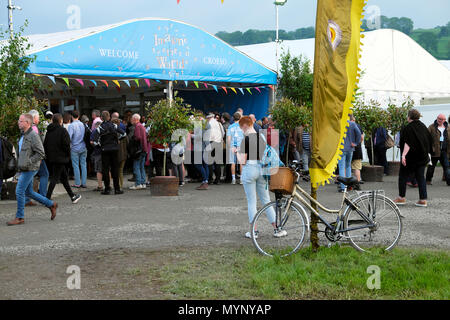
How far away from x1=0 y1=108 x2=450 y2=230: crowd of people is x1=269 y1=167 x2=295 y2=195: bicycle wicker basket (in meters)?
3.82

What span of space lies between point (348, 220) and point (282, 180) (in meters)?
0.95

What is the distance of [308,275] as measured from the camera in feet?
17.8

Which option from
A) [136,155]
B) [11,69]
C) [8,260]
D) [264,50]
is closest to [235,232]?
[8,260]

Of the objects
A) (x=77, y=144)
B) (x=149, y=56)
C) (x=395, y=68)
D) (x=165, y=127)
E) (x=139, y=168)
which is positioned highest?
(x=395, y=68)

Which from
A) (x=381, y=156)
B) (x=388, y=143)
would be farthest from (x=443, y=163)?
(x=381, y=156)

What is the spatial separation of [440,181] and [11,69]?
1198 cm

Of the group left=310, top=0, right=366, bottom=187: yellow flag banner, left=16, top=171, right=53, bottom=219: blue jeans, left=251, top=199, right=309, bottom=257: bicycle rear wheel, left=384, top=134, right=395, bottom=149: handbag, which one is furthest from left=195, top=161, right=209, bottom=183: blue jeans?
left=310, top=0, right=366, bottom=187: yellow flag banner

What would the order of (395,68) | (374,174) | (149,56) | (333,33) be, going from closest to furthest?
(333,33)
(374,174)
(149,56)
(395,68)

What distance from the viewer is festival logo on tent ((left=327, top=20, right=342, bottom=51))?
606 cm

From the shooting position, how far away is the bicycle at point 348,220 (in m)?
6.43

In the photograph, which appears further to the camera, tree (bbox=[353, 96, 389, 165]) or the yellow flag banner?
tree (bbox=[353, 96, 389, 165])

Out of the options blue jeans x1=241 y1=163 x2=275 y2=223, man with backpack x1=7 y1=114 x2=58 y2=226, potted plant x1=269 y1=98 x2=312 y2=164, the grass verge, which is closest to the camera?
the grass verge

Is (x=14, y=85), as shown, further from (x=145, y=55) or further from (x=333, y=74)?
(x=333, y=74)

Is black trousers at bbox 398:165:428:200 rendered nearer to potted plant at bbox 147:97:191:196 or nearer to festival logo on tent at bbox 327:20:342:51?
festival logo on tent at bbox 327:20:342:51
